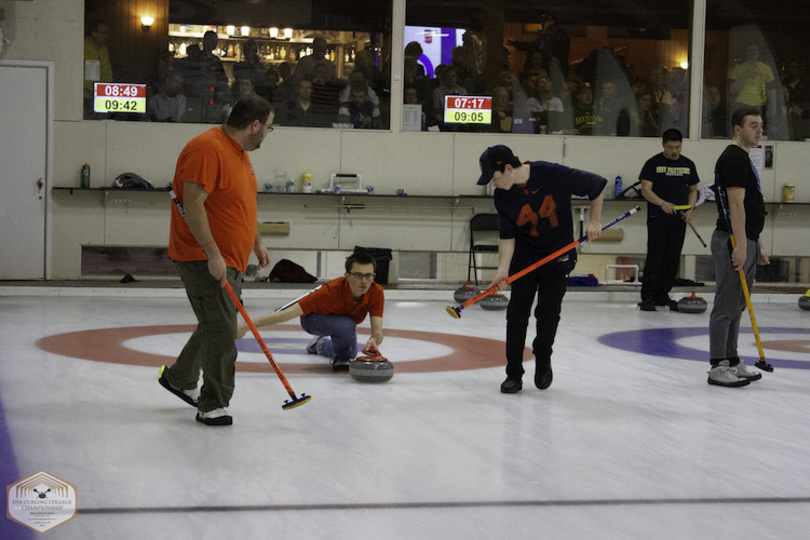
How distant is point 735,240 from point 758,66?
996 centimetres

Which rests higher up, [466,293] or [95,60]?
[95,60]

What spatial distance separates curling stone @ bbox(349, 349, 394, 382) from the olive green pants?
52.9 inches

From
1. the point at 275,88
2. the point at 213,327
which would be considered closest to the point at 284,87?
the point at 275,88

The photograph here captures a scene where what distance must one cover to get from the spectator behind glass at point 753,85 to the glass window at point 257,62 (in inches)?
216

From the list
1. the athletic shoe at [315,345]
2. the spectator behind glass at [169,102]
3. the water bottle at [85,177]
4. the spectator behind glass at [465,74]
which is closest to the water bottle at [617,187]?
the spectator behind glass at [465,74]

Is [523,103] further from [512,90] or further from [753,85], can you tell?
[753,85]

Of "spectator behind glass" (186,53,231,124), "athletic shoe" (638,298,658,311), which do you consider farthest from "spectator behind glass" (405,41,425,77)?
"athletic shoe" (638,298,658,311)

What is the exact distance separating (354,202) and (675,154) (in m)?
4.79

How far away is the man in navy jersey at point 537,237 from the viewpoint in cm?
559

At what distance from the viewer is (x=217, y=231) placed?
4469 millimetres

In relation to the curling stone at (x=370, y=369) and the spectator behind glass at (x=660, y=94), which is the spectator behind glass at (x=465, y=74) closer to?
the spectator behind glass at (x=660, y=94)

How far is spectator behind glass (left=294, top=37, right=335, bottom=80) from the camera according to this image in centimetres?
1351

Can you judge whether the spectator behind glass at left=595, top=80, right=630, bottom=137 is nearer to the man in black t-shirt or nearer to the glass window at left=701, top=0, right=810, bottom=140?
the glass window at left=701, top=0, right=810, bottom=140

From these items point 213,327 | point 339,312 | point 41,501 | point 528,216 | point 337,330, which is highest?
point 528,216
